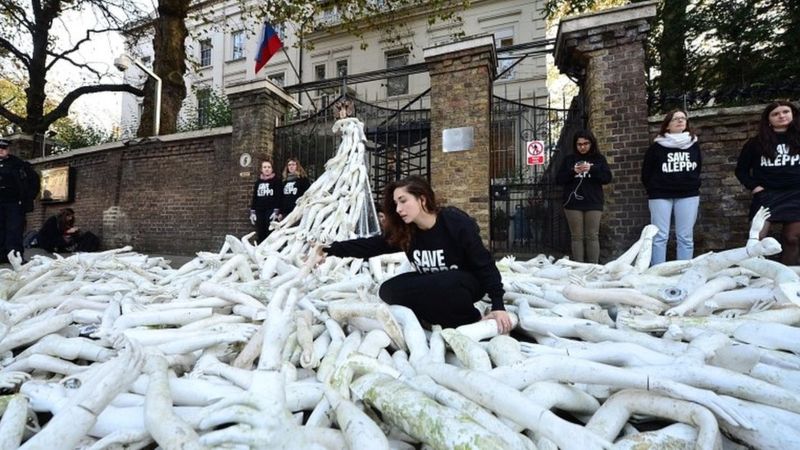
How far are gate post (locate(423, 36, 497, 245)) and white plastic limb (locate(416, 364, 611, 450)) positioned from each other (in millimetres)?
4196

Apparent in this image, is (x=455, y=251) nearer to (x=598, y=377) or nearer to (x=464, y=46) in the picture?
(x=598, y=377)

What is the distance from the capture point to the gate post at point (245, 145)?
678cm

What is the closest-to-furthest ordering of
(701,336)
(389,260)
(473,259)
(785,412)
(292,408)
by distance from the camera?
1. (785,412)
2. (292,408)
3. (701,336)
4. (473,259)
5. (389,260)

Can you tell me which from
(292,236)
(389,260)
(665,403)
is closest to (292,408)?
(665,403)

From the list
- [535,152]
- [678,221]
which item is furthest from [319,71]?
[678,221]

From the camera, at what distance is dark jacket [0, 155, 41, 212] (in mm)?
5297

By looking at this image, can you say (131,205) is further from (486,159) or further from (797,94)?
(797,94)

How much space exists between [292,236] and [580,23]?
4.35m

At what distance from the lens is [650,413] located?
1.09 metres

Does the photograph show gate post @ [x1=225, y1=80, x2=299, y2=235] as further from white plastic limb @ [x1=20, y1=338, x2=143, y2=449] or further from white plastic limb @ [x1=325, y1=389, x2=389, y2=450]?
white plastic limb @ [x1=325, y1=389, x2=389, y2=450]

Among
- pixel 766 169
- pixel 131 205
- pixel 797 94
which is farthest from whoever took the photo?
pixel 131 205

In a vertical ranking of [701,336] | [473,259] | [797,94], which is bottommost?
[701,336]

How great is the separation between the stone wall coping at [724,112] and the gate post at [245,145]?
18.5ft

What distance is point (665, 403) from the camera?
107cm
